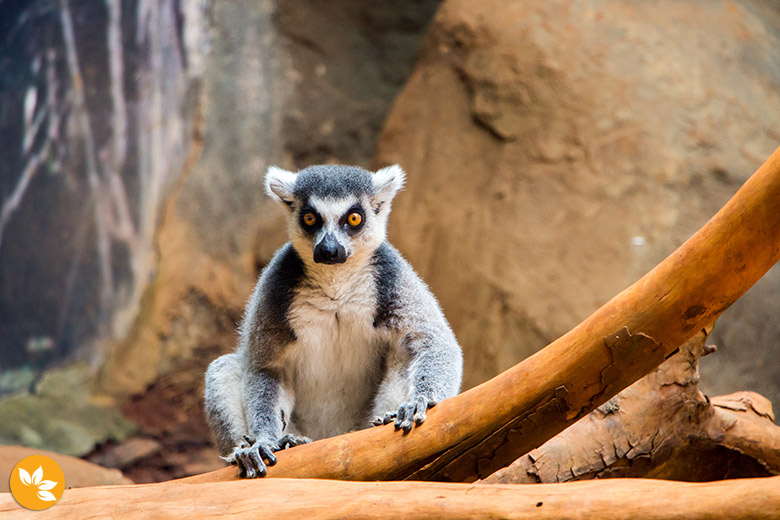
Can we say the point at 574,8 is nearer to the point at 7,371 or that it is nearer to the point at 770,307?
the point at 770,307

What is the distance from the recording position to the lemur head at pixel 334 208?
4.04m

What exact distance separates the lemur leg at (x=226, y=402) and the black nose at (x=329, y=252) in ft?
3.24

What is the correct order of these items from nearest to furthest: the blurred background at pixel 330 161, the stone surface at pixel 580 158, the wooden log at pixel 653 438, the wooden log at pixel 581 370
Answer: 1. the wooden log at pixel 581 370
2. the wooden log at pixel 653 438
3. the stone surface at pixel 580 158
4. the blurred background at pixel 330 161

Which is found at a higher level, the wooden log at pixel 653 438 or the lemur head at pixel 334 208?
the lemur head at pixel 334 208

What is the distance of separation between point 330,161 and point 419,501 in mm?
6999

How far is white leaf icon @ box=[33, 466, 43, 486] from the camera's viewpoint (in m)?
3.24

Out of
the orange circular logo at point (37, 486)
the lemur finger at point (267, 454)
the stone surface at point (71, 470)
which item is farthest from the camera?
the stone surface at point (71, 470)

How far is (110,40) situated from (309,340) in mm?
5864

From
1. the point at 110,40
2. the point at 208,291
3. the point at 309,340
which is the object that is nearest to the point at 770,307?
the point at 309,340

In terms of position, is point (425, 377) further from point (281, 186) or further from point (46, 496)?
point (46, 496)

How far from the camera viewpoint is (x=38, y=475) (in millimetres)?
3336

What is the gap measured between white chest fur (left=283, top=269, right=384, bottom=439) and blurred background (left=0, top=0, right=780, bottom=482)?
3.09 meters

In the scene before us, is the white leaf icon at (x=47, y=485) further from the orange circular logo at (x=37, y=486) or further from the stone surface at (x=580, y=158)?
the stone surface at (x=580, y=158)

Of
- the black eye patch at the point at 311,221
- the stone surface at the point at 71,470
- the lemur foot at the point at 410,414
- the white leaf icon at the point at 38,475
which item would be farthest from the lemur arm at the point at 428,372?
the stone surface at the point at 71,470
